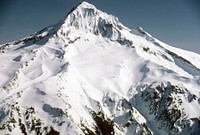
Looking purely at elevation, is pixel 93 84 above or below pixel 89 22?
below

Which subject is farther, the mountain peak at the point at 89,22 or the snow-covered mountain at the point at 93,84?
→ the mountain peak at the point at 89,22

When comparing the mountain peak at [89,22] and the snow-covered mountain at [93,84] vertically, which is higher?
the mountain peak at [89,22]

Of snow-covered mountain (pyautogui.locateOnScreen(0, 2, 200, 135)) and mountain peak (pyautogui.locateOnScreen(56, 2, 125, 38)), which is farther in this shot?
mountain peak (pyautogui.locateOnScreen(56, 2, 125, 38))

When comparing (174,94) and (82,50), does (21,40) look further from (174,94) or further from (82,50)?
(174,94)

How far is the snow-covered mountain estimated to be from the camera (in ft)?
339

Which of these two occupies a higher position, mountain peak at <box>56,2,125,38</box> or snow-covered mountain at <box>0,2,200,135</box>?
mountain peak at <box>56,2,125,38</box>

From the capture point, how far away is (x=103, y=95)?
122 metres

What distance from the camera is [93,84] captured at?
125062 mm

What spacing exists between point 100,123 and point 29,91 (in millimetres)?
25614

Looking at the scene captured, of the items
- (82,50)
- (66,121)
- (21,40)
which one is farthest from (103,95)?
(21,40)

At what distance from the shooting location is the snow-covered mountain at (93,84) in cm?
10341

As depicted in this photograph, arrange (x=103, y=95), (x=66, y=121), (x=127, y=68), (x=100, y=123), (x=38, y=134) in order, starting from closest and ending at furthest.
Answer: (x=38, y=134)
(x=66, y=121)
(x=100, y=123)
(x=103, y=95)
(x=127, y=68)

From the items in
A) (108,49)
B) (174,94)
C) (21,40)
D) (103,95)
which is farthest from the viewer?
(21,40)

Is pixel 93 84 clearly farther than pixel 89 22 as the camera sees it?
No
